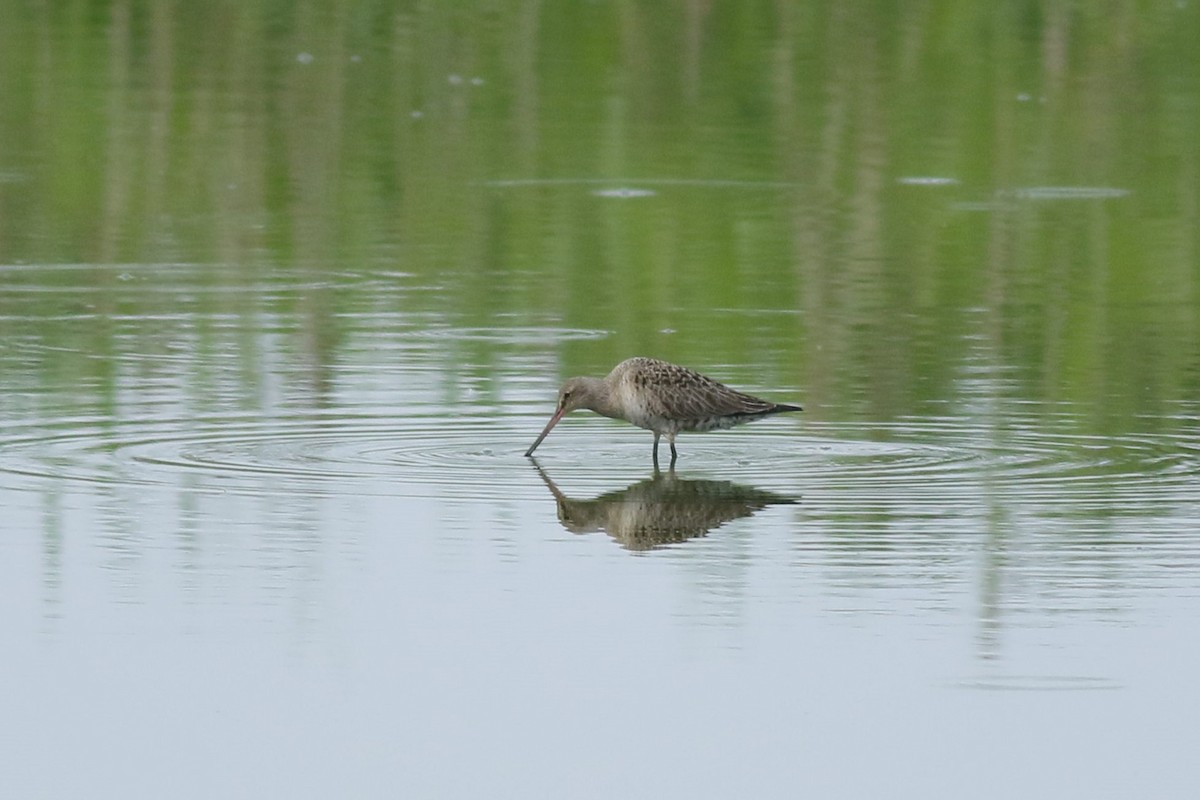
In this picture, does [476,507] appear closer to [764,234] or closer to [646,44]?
[764,234]

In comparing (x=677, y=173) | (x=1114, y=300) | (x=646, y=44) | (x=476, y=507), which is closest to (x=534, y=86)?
(x=646, y=44)

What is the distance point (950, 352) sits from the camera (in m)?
12.3

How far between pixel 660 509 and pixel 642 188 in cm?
862

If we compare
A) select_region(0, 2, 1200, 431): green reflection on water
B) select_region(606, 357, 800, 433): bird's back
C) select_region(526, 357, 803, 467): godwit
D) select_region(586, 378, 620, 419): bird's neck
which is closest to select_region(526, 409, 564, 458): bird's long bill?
select_region(526, 357, 803, 467): godwit

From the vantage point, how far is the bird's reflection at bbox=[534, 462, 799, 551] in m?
8.58

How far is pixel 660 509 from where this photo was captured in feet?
29.7

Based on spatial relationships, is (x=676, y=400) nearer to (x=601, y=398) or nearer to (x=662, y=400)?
(x=662, y=400)

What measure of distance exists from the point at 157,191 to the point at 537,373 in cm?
633

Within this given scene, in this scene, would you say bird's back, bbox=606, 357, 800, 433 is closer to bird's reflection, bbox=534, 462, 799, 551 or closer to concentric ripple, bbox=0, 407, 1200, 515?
concentric ripple, bbox=0, 407, 1200, 515

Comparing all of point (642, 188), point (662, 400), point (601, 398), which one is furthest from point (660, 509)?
point (642, 188)

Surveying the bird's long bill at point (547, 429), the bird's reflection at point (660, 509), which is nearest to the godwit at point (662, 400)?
the bird's long bill at point (547, 429)

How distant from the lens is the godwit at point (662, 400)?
400 inches

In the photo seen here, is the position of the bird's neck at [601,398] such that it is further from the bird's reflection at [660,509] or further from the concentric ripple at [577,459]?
the bird's reflection at [660,509]

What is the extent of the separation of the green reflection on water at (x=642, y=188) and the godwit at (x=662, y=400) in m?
0.64
